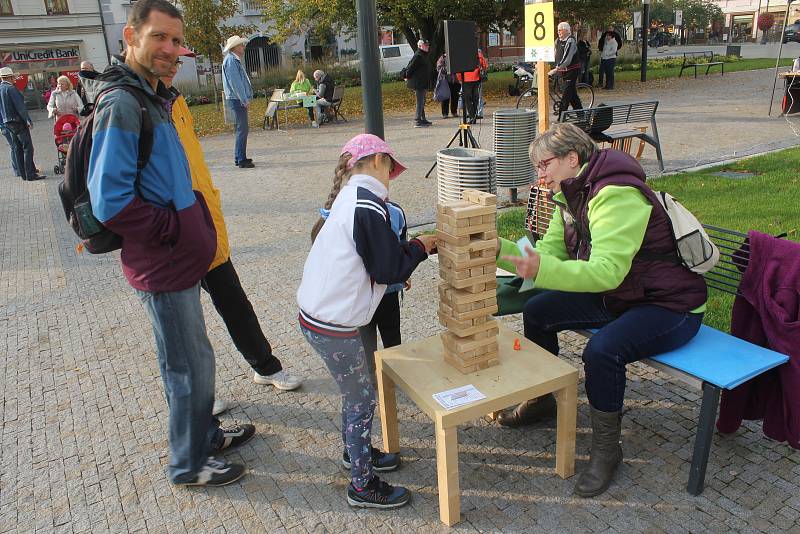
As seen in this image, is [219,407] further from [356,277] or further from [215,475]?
[356,277]

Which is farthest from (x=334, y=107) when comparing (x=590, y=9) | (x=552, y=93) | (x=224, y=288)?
(x=224, y=288)

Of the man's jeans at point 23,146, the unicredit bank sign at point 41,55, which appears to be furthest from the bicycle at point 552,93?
the unicredit bank sign at point 41,55

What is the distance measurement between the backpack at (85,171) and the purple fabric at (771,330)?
2.73 metres

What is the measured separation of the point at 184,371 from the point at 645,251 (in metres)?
2.17

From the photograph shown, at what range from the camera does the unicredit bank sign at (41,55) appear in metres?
33.7

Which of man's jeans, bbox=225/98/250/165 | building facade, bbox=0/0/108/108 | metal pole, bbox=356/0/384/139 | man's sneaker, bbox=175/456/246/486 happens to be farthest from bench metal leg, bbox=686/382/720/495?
building facade, bbox=0/0/108/108

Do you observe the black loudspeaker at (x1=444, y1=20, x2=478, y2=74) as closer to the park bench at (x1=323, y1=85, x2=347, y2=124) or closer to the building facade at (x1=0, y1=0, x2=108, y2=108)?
the park bench at (x1=323, y1=85, x2=347, y2=124)

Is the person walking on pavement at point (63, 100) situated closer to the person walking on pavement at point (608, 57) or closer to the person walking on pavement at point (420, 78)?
the person walking on pavement at point (420, 78)

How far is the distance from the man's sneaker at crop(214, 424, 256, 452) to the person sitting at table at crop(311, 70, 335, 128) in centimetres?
1427

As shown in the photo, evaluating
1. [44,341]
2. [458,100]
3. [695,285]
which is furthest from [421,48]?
[695,285]

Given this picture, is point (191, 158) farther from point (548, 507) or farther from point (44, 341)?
point (44, 341)

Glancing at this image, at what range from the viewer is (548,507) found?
2871 mm

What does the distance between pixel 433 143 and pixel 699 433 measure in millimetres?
10695

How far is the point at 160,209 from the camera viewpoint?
259 cm
